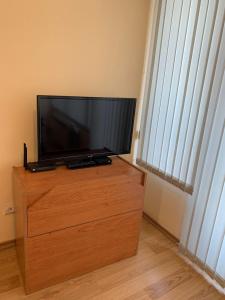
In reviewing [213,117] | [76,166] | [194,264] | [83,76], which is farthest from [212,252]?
[83,76]

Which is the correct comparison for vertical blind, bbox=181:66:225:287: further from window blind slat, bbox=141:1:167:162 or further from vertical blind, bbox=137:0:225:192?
window blind slat, bbox=141:1:167:162

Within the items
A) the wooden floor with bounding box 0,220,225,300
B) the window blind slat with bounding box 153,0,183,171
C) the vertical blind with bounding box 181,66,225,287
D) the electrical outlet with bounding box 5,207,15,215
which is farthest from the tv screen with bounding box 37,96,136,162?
the wooden floor with bounding box 0,220,225,300

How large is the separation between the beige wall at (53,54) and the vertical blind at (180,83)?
0.28 meters

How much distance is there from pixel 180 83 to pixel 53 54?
42.1 inches

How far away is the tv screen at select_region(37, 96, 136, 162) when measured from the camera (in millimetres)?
1788

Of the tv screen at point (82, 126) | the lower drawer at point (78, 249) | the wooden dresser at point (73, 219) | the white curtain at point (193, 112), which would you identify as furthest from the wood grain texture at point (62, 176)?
the white curtain at point (193, 112)

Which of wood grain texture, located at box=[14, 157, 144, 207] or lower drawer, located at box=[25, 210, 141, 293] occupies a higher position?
wood grain texture, located at box=[14, 157, 144, 207]

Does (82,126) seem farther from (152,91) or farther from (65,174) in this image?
(152,91)

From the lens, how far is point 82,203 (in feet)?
5.69

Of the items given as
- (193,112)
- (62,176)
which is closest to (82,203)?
(62,176)

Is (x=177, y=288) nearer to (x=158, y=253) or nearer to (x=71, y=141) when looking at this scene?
(x=158, y=253)

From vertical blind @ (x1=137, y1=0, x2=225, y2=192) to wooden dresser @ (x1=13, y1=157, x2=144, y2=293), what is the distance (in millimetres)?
416

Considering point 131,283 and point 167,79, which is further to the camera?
point 167,79

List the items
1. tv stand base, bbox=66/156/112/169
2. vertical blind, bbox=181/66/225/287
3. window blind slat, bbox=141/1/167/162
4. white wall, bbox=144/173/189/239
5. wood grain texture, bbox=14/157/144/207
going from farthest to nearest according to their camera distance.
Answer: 1. white wall, bbox=144/173/189/239
2. window blind slat, bbox=141/1/167/162
3. tv stand base, bbox=66/156/112/169
4. vertical blind, bbox=181/66/225/287
5. wood grain texture, bbox=14/157/144/207
